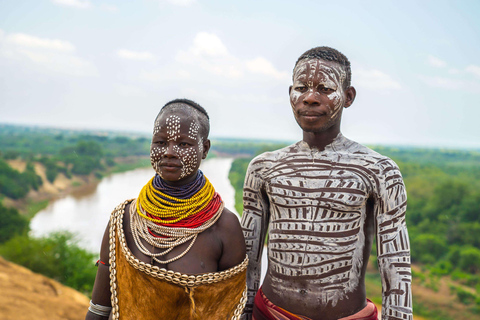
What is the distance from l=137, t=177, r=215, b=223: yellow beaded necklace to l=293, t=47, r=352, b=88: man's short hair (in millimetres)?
1026

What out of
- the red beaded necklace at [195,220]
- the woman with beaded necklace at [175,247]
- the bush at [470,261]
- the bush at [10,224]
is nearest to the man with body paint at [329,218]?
the woman with beaded necklace at [175,247]

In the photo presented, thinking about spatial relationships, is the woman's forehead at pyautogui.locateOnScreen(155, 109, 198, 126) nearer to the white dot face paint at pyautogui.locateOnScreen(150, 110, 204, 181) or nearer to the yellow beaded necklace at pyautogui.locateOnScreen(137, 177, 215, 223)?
the white dot face paint at pyautogui.locateOnScreen(150, 110, 204, 181)

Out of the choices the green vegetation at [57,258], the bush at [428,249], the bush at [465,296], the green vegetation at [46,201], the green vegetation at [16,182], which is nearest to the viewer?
the green vegetation at [57,258]

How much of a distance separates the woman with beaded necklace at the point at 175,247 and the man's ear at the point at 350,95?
89cm

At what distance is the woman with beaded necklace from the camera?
2.37m

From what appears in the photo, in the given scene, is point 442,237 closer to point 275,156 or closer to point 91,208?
point 91,208

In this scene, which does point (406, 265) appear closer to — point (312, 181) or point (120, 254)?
point (312, 181)

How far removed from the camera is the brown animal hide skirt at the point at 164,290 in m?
2.35

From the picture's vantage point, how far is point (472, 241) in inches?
933

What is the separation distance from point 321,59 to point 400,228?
1081 mm

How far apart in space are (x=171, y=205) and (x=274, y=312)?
0.88 metres

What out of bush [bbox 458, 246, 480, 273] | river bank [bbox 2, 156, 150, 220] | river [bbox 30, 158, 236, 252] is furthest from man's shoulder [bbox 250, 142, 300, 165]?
river bank [bbox 2, 156, 150, 220]

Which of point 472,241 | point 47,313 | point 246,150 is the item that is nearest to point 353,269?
point 47,313

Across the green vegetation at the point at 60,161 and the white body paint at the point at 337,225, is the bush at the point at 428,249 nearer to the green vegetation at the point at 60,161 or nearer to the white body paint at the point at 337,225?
the green vegetation at the point at 60,161
